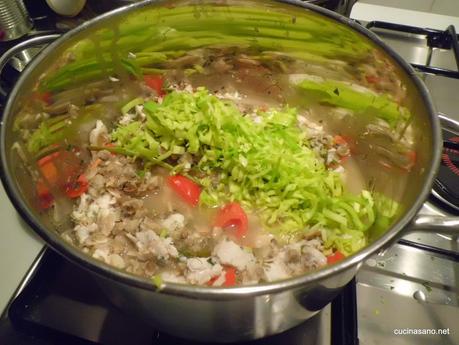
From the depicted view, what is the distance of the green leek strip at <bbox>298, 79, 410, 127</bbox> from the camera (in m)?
0.76

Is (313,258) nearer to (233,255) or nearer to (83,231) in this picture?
(233,255)

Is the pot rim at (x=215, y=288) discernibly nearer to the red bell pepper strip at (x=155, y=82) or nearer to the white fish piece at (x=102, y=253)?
the white fish piece at (x=102, y=253)

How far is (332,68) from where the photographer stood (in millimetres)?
885

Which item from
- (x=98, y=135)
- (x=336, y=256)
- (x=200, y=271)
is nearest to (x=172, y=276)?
(x=200, y=271)

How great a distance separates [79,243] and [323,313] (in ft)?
1.37

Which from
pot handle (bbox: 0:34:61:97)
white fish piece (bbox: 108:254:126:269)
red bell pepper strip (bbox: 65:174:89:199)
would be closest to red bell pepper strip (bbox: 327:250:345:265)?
white fish piece (bbox: 108:254:126:269)

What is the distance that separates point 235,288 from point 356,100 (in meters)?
0.59

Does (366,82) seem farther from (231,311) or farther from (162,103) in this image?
(231,311)

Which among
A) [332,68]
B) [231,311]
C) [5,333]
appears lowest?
[5,333]

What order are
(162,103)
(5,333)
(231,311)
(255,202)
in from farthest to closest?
(162,103) < (255,202) < (5,333) < (231,311)

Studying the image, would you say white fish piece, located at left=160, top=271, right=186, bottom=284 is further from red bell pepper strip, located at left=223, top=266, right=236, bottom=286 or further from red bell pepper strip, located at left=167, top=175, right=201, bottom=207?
red bell pepper strip, located at left=167, top=175, right=201, bottom=207

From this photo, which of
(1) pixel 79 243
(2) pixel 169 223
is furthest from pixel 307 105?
(1) pixel 79 243

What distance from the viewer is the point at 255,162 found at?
82cm

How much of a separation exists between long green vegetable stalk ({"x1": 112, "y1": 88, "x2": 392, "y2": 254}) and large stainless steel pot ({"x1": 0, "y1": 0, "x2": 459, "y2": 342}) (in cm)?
16
